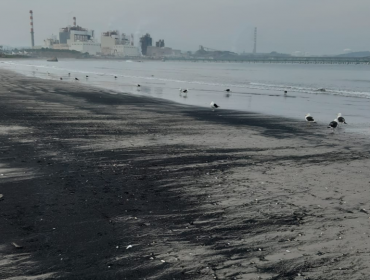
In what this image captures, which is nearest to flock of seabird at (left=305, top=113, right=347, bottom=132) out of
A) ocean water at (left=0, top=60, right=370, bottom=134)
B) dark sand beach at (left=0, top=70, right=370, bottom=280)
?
ocean water at (left=0, top=60, right=370, bottom=134)

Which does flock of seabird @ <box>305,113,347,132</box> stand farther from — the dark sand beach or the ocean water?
the dark sand beach

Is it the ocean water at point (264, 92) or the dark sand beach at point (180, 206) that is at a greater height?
the ocean water at point (264, 92)

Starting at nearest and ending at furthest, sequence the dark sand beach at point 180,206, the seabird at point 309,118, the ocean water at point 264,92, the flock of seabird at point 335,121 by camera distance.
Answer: the dark sand beach at point 180,206 < the flock of seabird at point 335,121 < the seabird at point 309,118 < the ocean water at point 264,92

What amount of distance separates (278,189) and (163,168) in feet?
8.32

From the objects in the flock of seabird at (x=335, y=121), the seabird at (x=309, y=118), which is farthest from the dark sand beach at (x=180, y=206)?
the seabird at (x=309, y=118)

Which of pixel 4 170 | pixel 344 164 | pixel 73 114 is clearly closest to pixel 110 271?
pixel 4 170

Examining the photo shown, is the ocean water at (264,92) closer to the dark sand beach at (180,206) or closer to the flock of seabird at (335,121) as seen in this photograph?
the flock of seabird at (335,121)

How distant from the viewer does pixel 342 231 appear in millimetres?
5082

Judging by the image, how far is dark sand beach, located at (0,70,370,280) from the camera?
4.10 m

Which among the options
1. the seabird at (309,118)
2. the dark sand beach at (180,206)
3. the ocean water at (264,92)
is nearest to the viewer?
Result: the dark sand beach at (180,206)

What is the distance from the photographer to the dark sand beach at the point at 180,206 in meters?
4.10

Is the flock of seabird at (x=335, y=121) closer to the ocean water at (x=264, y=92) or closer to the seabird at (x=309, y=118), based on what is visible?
the seabird at (x=309, y=118)

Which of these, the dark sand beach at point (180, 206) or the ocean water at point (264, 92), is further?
the ocean water at point (264, 92)

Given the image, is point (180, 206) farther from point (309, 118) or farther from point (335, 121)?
point (309, 118)
